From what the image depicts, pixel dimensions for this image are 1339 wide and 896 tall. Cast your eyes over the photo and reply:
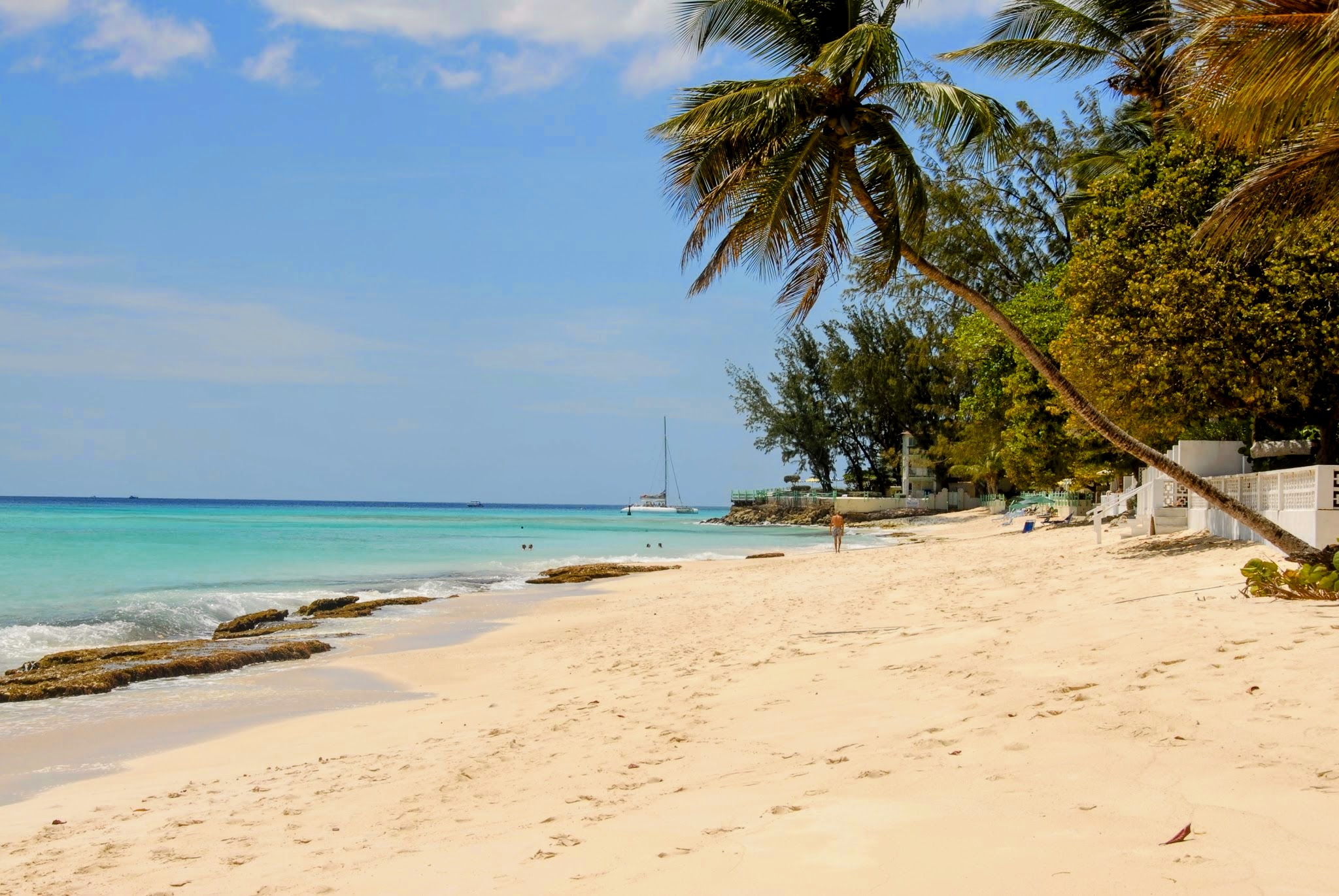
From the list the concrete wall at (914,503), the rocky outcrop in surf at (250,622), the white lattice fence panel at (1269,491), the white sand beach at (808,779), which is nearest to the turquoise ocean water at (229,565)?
the rocky outcrop in surf at (250,622)

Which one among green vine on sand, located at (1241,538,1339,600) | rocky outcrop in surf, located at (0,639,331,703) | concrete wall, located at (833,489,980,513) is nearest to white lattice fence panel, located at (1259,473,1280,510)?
green vine on sand, located at (1241,538,1339,600)

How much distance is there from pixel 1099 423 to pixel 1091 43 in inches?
493

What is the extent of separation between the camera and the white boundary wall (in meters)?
12.3

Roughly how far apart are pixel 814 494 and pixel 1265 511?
63.5 metres

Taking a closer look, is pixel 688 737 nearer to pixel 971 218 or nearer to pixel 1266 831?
pixel 1266 831

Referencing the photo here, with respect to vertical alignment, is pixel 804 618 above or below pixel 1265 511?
below

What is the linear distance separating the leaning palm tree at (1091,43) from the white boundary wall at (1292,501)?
7.89 metres

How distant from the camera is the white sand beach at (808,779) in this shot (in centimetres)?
379

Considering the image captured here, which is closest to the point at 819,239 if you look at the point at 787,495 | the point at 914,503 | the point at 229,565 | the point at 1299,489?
the point at 1299,489

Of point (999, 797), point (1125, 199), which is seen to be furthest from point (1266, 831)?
point (1125, 199)

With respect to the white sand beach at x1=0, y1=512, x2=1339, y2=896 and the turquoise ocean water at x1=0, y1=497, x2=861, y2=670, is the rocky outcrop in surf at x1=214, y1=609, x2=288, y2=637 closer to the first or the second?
the turquoise ocean water at x1=0, y1=497, x2=861, y2=670

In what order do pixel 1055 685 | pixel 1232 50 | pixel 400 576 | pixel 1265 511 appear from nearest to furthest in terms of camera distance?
pixel 1055 685, pixel 1232 50, pixel 1265 511, pixel 400 576

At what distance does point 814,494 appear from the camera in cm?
7738

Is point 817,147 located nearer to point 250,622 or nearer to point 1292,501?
point 1292,501
